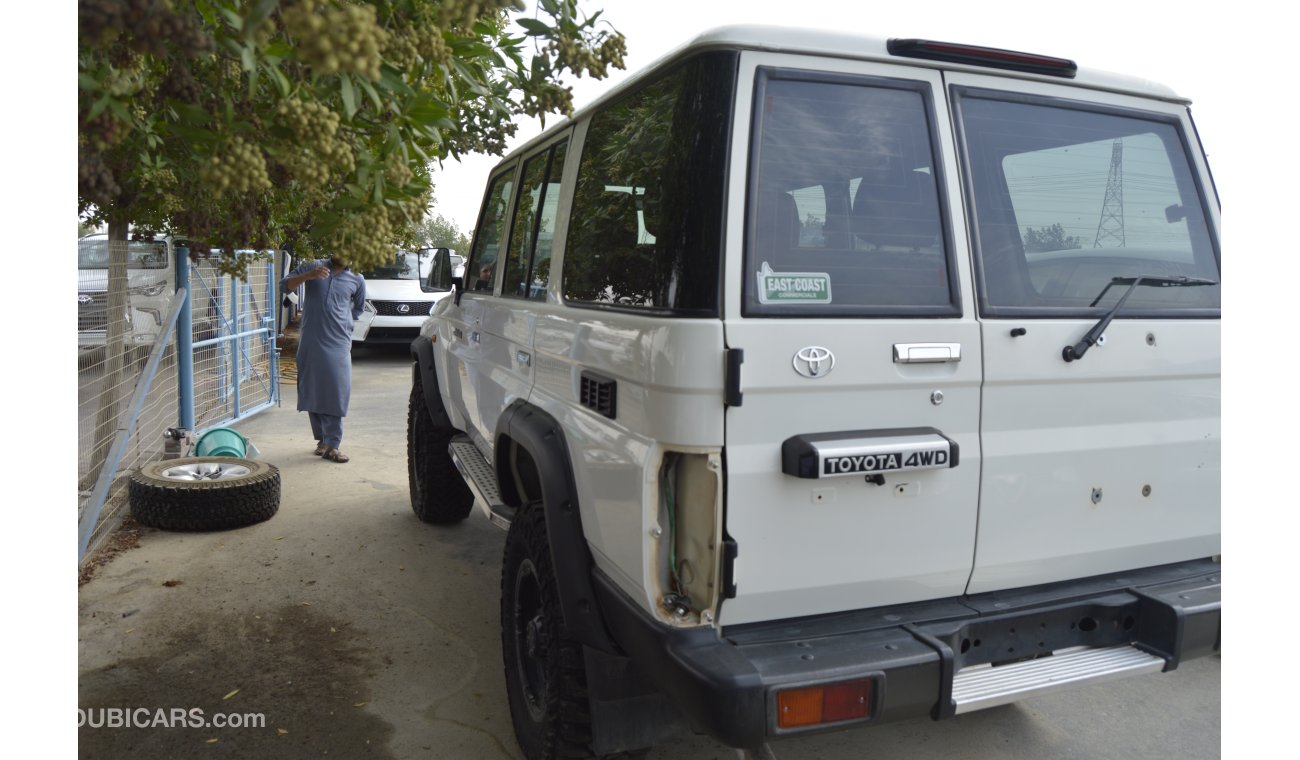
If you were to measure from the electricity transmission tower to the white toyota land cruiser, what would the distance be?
0.01m

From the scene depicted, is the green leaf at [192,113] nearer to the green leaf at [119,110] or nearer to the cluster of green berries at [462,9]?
the green leaf at [119,110]

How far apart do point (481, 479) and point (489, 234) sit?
4.70ft

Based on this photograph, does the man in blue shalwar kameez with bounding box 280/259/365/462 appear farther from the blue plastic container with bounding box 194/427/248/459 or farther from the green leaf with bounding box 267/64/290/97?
the green leaf with bounding box 267/64/290/97

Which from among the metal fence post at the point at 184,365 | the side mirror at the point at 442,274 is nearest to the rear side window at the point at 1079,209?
the side mirror at the point at 442,274

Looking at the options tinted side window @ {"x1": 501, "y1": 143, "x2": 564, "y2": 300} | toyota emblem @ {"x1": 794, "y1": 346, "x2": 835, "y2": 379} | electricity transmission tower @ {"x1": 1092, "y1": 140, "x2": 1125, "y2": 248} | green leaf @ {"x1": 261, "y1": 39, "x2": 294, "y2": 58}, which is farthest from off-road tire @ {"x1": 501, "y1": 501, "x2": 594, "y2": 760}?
electricity transmission tower @ {"x1": 1092, "y1": 140, "x2": 1125, "y2": 248}

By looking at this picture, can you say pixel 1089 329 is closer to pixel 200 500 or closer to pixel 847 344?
pixel 847 344

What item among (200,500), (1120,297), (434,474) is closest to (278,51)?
(1120,297)

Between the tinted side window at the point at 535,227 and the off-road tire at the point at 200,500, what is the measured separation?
8.28ft

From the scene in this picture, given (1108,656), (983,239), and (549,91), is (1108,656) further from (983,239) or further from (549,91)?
(549,91)

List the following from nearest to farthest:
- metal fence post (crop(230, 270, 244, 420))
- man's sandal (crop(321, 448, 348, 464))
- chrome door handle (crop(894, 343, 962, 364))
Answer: chrome door handle (crop(894, 343, 962, 364)) → man's sandal (crop(321, 448, 348, 464)) → metal fence post (crop(230, 270, 244, 420))

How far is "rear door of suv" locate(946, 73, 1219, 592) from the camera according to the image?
259cm

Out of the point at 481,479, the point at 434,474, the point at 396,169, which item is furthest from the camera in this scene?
the point at 434,474

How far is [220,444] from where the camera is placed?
22.1 feet

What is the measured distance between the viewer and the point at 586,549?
280cm
